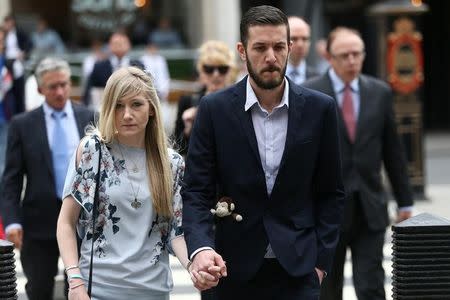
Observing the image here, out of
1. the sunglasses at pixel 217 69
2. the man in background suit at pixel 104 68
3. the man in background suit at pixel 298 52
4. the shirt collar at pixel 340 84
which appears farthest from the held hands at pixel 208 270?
the man in background suit at pixel 104 68

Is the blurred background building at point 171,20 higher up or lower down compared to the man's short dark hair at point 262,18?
lower down

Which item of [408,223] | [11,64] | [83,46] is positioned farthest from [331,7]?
[408,223]

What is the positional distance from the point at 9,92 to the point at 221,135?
9854 mm

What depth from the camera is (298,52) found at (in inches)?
374

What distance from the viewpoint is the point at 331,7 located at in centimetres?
2891

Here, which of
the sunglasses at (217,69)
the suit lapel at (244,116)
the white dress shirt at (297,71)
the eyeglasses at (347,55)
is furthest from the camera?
the white dress shirt at (297,71)

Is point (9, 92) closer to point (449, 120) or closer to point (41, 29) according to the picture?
point (41, 29)

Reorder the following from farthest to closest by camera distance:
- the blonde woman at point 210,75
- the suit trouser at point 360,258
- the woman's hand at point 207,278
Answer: the blonde woman at point 210,75 < the suit trouser at point 360,258 < the woman's hand at point 207,278

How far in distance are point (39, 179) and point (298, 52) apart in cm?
266

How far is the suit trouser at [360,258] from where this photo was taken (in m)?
7.50

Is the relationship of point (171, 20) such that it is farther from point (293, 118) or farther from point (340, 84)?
point (293, 118)

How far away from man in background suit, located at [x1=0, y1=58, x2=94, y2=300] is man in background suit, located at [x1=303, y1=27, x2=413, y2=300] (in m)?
1.65

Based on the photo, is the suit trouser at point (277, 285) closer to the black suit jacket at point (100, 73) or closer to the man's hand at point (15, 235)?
the man's hand at point (15, 235)

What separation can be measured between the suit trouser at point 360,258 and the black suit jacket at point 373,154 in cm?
7
